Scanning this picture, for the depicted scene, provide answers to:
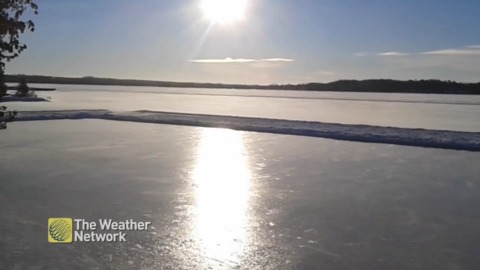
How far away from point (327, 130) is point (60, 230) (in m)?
10.5

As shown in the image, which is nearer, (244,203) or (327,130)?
(244,203)

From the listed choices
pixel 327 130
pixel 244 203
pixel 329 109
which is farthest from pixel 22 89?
pixel 244 203

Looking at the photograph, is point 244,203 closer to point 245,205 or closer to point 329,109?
point 245,205

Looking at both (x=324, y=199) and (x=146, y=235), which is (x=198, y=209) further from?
(x=324, y=199)

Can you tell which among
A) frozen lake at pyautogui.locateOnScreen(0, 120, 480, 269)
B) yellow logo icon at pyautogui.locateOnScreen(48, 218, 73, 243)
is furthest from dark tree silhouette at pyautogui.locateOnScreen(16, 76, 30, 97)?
yellow logo icon at pyautogui.locateOnScreen(48, 218, 73, 243)

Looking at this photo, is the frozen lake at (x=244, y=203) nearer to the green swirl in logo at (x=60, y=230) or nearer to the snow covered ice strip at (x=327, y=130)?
the green swirl in logo at (x=60, y=230)

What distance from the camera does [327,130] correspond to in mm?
13766

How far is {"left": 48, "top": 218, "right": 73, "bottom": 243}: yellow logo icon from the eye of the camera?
4.16 meters

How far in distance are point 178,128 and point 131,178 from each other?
26.4ft

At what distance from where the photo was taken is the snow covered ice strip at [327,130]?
1163 centimetres

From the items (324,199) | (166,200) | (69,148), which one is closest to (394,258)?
(324,199)

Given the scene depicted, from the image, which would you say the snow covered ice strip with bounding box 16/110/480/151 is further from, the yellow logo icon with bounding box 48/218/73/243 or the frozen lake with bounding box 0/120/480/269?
the yellow logo icon with bounding box 48/218/73/243

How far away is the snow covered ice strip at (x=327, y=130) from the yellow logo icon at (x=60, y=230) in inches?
363

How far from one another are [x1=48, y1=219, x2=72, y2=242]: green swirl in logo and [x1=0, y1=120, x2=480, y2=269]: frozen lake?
128 mm
